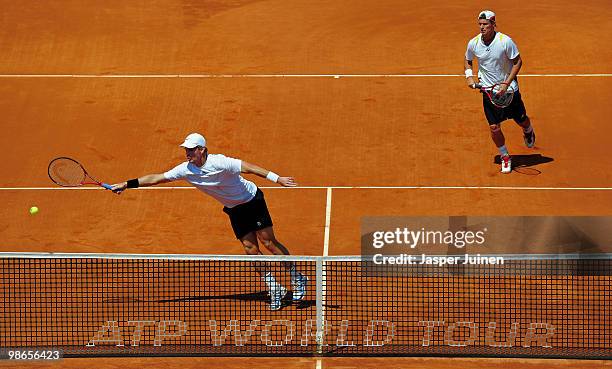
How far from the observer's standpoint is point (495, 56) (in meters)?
17.8

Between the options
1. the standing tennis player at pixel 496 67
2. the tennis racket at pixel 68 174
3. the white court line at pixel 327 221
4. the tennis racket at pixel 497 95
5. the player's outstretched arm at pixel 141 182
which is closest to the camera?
the player's outstretched arm at pixel 141 182

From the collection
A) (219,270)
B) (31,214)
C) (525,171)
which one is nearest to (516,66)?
(525,171)

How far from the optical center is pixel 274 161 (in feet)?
63.0

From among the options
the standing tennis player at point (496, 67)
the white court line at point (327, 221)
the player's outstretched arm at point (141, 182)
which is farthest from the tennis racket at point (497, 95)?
the player's outstretched arm at point (141, 182)

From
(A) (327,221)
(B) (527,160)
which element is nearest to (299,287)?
(A) (327,221)

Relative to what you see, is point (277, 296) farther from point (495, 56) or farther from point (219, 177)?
point (495, 56)

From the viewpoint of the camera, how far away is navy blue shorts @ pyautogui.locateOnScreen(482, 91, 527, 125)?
18125 mm

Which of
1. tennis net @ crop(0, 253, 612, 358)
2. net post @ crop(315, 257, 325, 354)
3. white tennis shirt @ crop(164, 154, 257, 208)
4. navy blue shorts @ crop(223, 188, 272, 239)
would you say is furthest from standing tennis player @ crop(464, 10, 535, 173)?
net post @ crop(315, 257, 325, 354)

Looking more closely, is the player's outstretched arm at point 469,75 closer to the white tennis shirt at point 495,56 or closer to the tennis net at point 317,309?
the white tennis shirt at point 495,56

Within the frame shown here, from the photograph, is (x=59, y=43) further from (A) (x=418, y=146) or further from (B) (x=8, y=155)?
(A) (x=418, y=146)

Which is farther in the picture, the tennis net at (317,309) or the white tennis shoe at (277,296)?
the white tennis shoe at (277,296)

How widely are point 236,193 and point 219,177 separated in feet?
0.97

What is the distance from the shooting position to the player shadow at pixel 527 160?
18734mm

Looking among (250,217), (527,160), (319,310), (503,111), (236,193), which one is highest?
(503,111)
